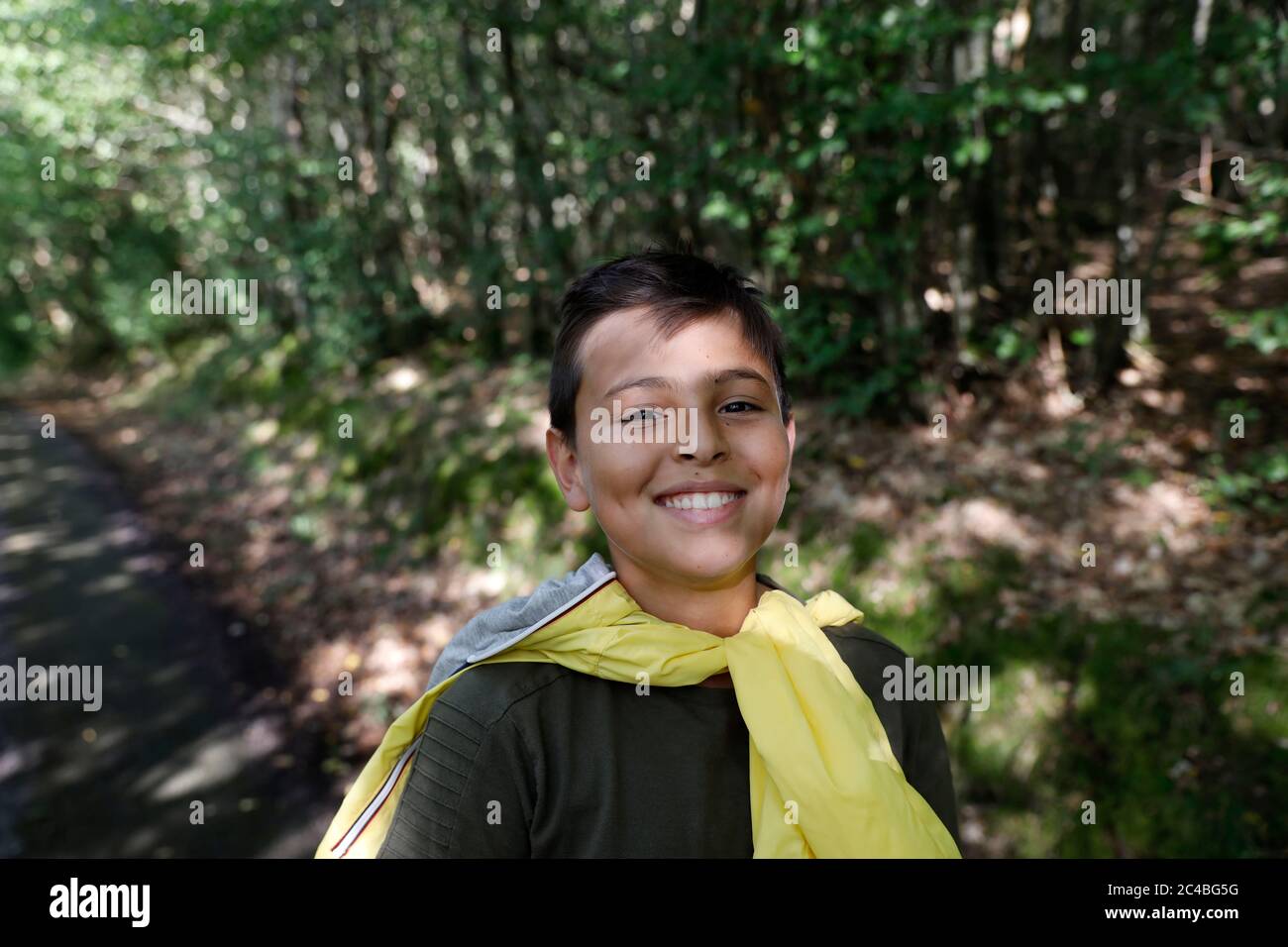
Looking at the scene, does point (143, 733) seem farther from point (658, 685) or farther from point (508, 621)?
point (658, 685)

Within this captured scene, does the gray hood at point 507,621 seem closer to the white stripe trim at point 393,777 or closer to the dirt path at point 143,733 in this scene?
the white stripe trim at point 393,777

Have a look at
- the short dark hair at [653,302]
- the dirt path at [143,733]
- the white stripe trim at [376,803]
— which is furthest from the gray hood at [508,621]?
the dirt path at [143,733]

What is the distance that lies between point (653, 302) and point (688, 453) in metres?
0.31

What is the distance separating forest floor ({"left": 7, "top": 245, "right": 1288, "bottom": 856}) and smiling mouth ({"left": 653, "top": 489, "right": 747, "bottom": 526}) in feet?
12.0

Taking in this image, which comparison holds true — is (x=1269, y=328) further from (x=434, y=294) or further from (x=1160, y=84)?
(x=434, y=294)

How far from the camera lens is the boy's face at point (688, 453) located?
132 centimetres

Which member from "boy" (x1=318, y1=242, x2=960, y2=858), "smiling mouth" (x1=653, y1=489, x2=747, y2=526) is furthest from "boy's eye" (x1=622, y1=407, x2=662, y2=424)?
"smiling mouth" (x1=653, y1=489, x2=747, y2=526)

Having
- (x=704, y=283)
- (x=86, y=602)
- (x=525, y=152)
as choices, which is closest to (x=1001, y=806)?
(x=704, y=283)

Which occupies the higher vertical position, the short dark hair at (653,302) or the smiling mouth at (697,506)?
the short dark hair at (653,302)

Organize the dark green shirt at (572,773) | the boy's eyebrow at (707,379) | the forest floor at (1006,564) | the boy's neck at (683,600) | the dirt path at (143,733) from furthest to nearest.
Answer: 1. the dirt path at (143,733)
2. the forest floor at (1006,564)
3. the boy's neck at (683,600)
4. the boy's eyebrow at (707,379)
5. the dark green shirt at (572,773)

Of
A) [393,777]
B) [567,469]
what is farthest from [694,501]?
[393,777]

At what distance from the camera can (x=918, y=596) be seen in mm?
4891

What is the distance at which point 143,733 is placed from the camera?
5.54 meters
